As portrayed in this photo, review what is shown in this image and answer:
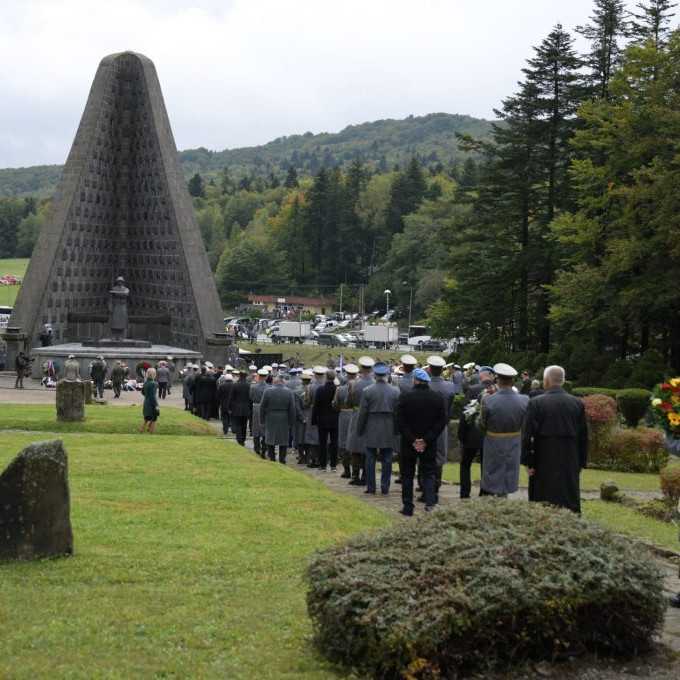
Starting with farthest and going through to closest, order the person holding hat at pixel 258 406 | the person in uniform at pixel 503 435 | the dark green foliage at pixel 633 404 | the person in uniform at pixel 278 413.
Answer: the dark green foliage at pixel 633 404 → the person holding hat at pixel 258 406 → the person in uniform at pixel 278 413 → the person in uniform at pixel 503 435

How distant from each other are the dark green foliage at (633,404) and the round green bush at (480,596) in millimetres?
20731

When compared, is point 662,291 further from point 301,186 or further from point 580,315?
point 301,186

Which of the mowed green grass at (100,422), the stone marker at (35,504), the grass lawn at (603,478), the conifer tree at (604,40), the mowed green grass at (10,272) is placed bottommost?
the grass lawn at (603,478)

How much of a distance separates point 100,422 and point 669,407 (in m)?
18.2

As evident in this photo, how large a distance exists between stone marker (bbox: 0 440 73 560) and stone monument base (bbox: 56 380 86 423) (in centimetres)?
1592

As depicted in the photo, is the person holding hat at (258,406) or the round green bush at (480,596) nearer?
the round green bush at (480,596)

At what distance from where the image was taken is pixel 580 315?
40.5m

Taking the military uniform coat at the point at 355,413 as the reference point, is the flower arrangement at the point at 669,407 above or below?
above

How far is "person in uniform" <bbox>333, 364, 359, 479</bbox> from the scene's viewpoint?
60.3 ft

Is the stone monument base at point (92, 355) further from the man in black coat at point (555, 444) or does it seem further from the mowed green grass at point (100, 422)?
the man in black coat at point (555, 444)

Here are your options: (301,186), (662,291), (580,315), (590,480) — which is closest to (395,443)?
(590,480)

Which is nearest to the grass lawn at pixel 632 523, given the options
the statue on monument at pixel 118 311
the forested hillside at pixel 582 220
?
the forested hillside at pixel 582 220

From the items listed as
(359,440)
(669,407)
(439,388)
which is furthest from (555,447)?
(359,440)

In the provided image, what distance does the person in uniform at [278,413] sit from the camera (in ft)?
65.1
